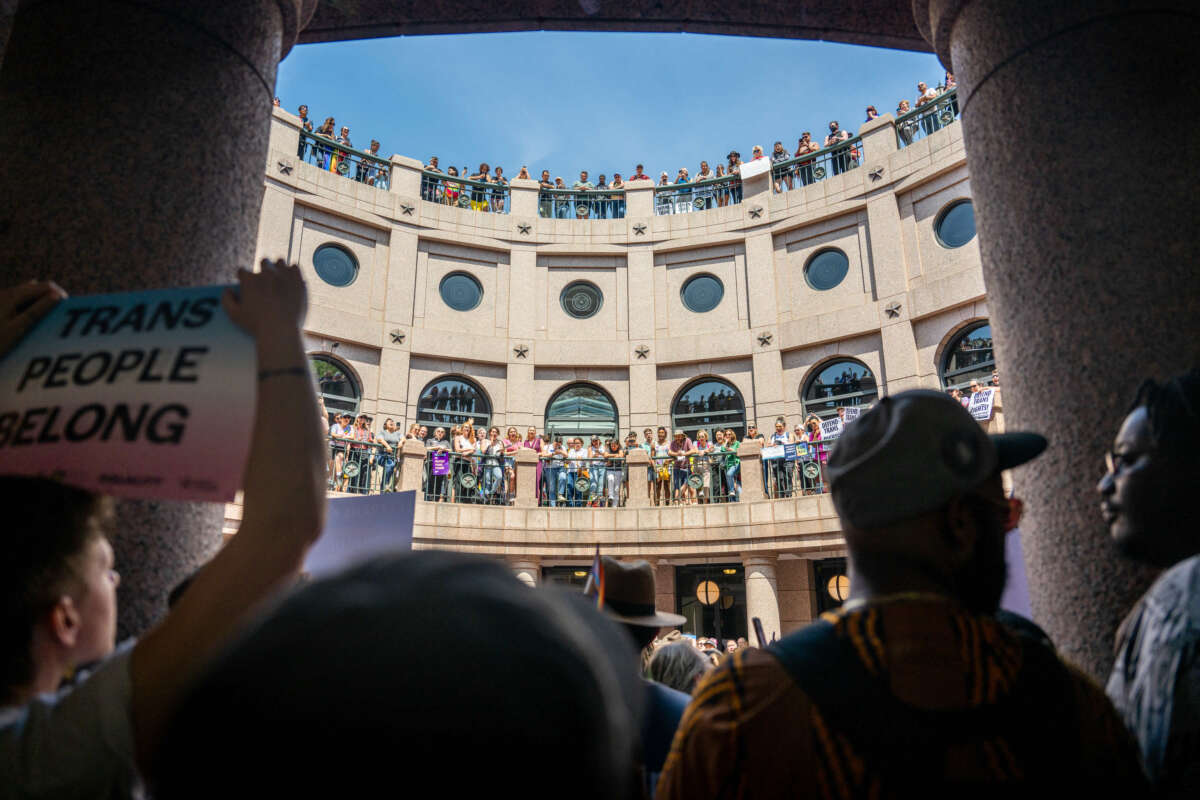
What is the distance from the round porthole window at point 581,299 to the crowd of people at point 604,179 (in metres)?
2.24

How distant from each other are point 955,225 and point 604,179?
1029 cm

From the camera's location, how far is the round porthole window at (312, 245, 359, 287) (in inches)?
874

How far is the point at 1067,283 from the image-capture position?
2.86 meters

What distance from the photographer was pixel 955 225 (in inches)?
821

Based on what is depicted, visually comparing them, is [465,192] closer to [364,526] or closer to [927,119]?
[927,119]

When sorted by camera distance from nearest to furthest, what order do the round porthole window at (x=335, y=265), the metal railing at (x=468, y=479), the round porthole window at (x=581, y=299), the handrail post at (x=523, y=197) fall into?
1. the metal railing at (x=468, y=479)
2. the round porthole window at (x=335, y=265)
3. the round porthole window at (x=581, y=299)
4. the handrail post at (x=523, y=197)

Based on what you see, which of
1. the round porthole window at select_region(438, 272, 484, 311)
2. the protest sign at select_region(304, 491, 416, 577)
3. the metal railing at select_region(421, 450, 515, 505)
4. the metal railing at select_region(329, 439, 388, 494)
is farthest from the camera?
the round porthole window at select_region(438, 272, 484, 311)

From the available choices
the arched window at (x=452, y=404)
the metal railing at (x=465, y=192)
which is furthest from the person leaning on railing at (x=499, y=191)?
the arched window at (x=452, y=404)

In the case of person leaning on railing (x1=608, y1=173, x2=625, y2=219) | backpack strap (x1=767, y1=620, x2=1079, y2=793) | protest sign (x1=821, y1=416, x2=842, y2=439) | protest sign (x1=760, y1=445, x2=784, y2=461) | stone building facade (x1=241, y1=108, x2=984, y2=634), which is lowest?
backpack strap (x1=767, y1=620, x2=1079, y2=793)

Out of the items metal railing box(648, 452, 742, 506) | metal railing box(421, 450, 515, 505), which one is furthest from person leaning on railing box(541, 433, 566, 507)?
metal railing box(648, 452, 742, 506)

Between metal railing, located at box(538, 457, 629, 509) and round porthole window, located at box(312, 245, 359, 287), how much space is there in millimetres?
8258

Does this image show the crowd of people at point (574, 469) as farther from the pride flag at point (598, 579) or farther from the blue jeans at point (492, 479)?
the pride flag at point (598, 579)

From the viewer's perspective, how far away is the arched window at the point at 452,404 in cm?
2262

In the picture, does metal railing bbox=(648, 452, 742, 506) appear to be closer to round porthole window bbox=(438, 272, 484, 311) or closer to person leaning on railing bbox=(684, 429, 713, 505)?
person leaning on railing bbox=(684, 429, 713, 505)
